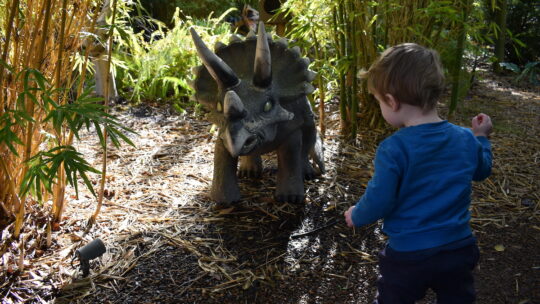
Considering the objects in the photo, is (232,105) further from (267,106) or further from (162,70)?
(162,70)

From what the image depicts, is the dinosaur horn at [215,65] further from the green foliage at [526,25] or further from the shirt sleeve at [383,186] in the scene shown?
the green foliage at [526,25]

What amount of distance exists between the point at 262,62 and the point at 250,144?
1.20ft

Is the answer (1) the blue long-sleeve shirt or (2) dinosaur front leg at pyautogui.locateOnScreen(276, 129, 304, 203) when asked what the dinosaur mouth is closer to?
(2) dinosaur front leg at pyautogui.locateOnScreen(276, 129, 304, 203)

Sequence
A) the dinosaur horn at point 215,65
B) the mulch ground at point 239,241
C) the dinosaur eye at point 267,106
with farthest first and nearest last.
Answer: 1. the dinosaur eye at point 267,106
2. the dinosaur horn at point 215,65
3. the mulch ground at point 239,241

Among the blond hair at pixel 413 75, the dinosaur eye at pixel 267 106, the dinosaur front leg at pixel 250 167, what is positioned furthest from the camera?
the dinosaur front leg at pixel 250 167

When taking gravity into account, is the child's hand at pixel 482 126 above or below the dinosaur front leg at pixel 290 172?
above

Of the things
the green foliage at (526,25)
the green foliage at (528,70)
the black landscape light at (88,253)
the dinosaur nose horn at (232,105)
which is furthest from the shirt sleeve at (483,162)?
the green foliage at (526,25)

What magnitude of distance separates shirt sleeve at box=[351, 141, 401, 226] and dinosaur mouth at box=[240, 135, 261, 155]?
80 centimetres

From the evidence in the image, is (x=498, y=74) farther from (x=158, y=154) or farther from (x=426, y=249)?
(x=426, y=249)

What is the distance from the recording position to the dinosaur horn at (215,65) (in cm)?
196

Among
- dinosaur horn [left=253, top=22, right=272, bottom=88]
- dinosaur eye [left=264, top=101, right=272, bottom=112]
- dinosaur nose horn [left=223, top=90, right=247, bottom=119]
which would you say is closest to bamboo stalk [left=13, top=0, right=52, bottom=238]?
dinosaur nose horn [left=223, top=90, right=247, bottom=119]

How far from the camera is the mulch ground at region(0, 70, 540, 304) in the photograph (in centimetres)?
179

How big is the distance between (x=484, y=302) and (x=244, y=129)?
45.8 inches

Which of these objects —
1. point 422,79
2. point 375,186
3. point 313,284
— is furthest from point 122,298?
point 422,79
